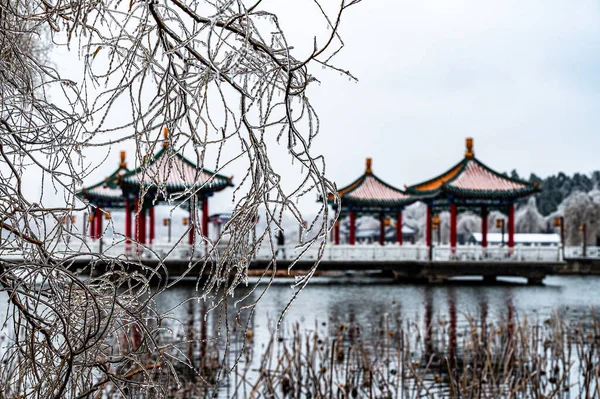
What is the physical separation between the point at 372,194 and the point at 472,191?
4.71 metres

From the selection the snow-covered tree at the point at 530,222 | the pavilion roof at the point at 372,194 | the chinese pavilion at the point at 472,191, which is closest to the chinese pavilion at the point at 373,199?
the pavilion roof at the point at 372,194

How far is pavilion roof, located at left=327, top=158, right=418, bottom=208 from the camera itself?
30531 millimetres

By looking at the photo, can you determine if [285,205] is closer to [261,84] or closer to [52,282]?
[261,84]

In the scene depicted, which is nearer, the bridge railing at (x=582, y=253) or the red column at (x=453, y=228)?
the red column at (x=453, y=228)

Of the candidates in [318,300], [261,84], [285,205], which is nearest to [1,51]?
[261,84]

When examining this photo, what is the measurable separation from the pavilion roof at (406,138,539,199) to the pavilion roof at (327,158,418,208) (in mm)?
1031

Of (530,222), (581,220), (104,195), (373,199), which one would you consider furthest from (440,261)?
(530,222)

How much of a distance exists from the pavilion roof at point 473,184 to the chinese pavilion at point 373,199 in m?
1.14

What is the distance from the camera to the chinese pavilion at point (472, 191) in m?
27.6

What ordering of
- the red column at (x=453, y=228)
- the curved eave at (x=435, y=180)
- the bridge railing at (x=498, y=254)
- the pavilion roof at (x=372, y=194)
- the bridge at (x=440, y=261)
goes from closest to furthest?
the bridge at (x=440, y=261) → the bridge railing at (x=498, y=254) → the red column at (x=453, y=228) → the curved eave at (x=435, y=180) → the pavilion roof at (x=372, y=194)

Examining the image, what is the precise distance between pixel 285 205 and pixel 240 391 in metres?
6.23

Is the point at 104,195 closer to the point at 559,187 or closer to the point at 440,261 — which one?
the point at 440,261

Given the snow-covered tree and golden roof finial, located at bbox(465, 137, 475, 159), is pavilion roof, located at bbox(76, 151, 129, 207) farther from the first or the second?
the snow-covered tree

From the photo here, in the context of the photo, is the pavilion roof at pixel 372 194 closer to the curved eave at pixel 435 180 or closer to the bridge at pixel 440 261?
the curved eave at pixel 435 180
